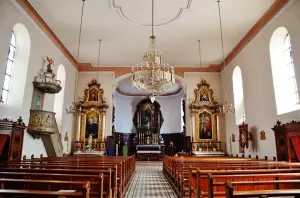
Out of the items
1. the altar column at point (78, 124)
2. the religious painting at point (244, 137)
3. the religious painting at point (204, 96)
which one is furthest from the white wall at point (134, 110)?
the religious painting at point (244, 137)

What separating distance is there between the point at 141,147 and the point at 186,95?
17.9ft

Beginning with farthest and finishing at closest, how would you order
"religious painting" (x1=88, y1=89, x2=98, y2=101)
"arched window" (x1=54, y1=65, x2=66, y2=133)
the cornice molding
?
"religious painting" (x1=88, y1=89, x2=98, y2=101) → "arched window" (x1=54, y1=65, x2=66, y2=133) → the cornice molding

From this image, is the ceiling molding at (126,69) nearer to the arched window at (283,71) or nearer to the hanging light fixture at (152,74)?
the arched window at (283,71)

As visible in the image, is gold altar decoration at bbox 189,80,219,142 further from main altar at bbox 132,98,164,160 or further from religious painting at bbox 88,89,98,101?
religious painting at bbox 88,89,98,101

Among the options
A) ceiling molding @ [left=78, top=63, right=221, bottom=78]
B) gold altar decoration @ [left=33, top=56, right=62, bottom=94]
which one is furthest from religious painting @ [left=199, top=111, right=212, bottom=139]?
gold altar decoration @ [left=33, top=56, right=62, bottom=94]

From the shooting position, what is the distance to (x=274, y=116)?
848cm

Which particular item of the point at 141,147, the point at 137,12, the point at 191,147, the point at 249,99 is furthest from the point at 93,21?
the point at 141,147

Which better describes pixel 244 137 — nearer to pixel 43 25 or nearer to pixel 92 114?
pixel 92 114

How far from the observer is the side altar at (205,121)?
13.6 m

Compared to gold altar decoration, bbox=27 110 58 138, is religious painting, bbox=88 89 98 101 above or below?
above

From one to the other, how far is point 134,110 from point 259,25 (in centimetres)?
1356

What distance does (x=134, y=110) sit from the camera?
819 inches

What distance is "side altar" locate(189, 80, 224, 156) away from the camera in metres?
13.6

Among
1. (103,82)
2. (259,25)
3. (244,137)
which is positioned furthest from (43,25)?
(244,137)
